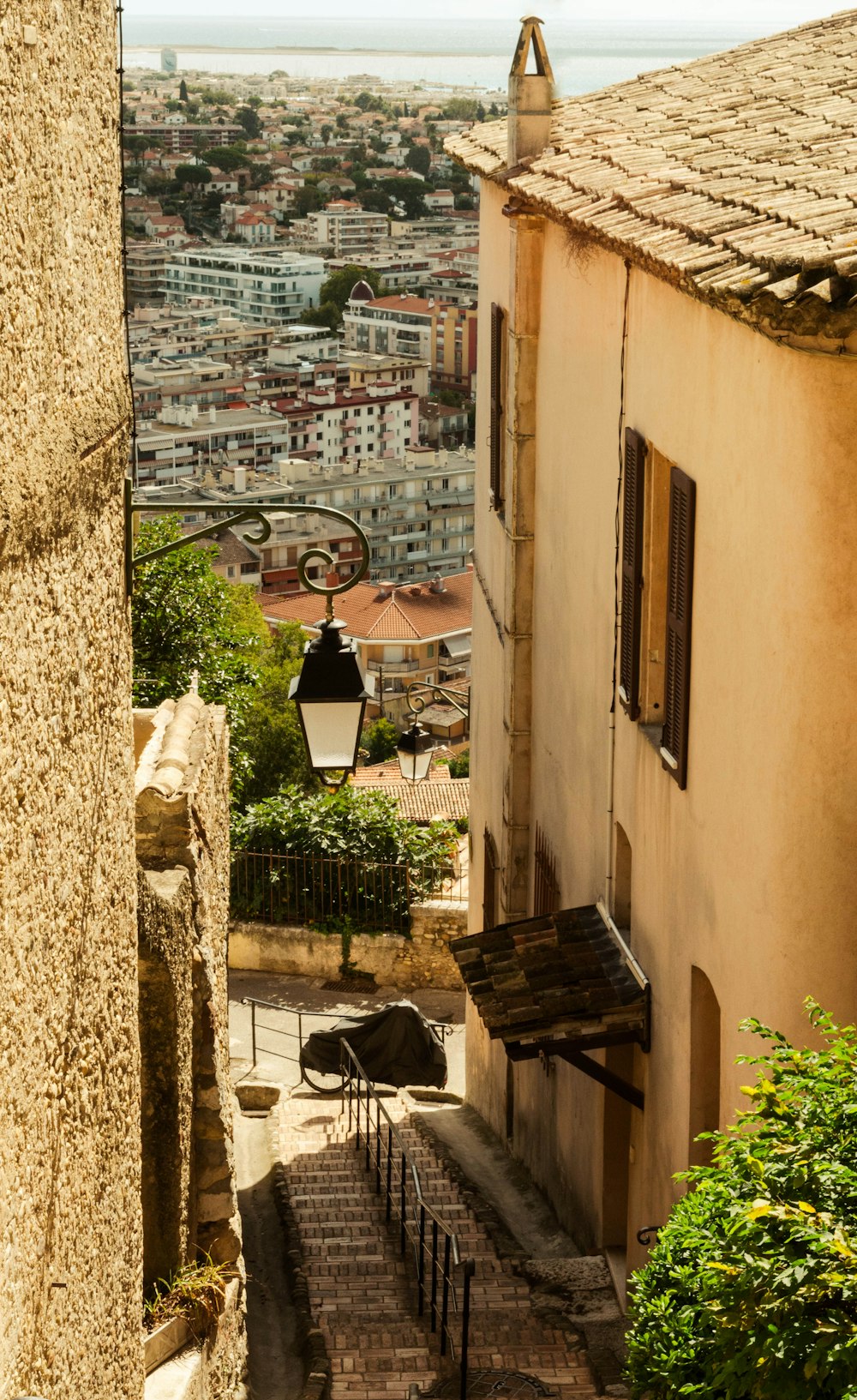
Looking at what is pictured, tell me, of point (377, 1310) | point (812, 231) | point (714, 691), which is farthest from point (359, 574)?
point (377, 1310)

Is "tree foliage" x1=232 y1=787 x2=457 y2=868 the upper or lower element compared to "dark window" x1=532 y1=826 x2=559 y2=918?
lower

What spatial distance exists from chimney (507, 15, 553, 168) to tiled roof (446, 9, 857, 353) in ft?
0.41

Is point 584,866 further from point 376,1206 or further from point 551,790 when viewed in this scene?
point 376,1206

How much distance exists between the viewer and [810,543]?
21.8 ft

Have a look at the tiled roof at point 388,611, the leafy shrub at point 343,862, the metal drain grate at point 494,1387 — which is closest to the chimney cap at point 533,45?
the metal drain grate at point 494,1387

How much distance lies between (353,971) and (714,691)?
48.2 ft

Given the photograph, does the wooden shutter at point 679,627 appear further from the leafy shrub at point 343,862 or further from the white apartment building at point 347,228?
the white apartment building at point 347,228

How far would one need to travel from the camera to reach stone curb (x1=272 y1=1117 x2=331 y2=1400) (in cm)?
896

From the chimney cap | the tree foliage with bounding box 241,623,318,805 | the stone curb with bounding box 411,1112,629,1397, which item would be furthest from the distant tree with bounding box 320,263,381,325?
the stone curb with bounding box 411,1112,629,1397

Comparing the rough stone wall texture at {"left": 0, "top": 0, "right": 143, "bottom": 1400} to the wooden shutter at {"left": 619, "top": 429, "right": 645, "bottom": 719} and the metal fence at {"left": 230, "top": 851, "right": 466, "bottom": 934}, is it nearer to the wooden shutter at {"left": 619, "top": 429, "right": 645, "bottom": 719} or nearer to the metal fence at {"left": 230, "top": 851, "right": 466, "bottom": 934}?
the wooden shutter at {"left": 619, "top": 429, "right": 645, "bottom": 719}

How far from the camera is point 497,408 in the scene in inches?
569

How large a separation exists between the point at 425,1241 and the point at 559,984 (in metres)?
2.45

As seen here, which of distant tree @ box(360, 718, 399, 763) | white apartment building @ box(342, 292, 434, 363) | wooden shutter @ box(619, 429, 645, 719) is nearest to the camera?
wooden shutter @ box(619, 429, 645, 719)

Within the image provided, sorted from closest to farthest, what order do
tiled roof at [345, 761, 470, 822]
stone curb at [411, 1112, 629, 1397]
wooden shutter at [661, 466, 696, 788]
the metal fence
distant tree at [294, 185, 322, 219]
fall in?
wooden shutter at [661, 466, 696, 788] → stone curb at [411, 1112, 629, 1397] → the metal fence → tiled roof at [345, 761, 470, 822] → distant tree at [294, 185, 322, 219]
